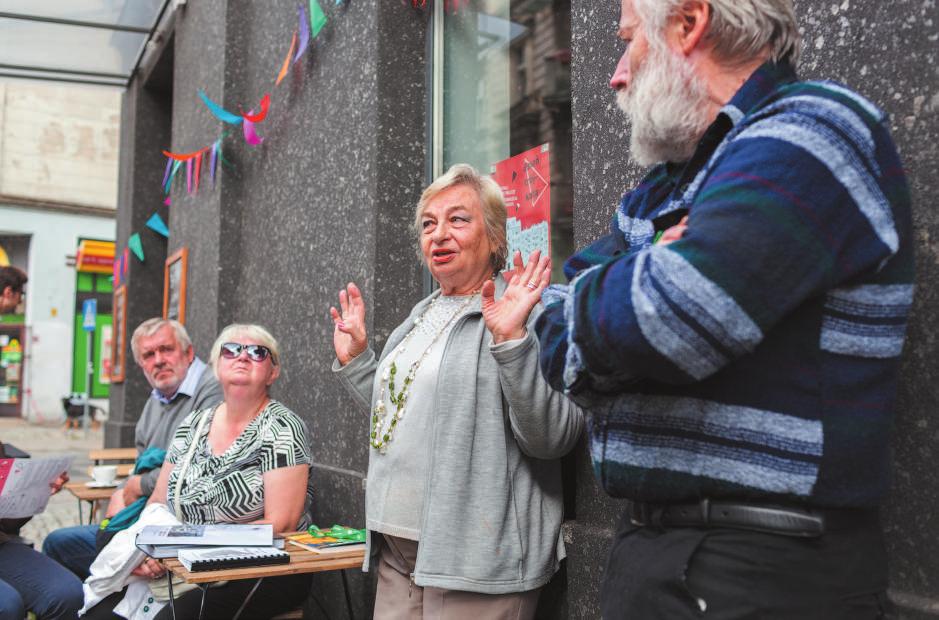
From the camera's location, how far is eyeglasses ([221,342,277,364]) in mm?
3896

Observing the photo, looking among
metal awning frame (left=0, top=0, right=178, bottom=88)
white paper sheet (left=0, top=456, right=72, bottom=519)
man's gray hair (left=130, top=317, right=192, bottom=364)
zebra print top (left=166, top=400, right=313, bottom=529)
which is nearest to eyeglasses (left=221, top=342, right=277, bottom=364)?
zebra print top (left=166, top=400, right=313, bottom=529)

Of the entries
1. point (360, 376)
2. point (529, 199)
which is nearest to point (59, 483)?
point (360, 376)

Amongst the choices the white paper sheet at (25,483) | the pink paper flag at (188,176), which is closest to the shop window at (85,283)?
the pink paper flag at (188,176)

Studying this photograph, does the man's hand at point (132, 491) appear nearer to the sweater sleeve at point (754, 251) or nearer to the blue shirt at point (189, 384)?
the blue shirt at point (189, 384)

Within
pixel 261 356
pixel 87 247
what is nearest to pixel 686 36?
pixel 261 356

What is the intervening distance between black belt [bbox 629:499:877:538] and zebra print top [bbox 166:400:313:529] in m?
2.47

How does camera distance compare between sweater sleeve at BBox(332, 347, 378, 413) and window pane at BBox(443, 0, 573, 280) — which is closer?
sweater sleeve at BBox(332, 347, 378, 413)

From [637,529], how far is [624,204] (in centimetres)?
66

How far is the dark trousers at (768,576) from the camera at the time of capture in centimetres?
124

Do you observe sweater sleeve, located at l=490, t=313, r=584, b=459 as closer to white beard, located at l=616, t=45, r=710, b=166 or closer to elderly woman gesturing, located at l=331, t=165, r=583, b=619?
elderly woman gesturing, located at l=331, t=165, r=583, b=619

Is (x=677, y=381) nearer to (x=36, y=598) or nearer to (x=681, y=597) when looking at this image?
(x=681, y=597)

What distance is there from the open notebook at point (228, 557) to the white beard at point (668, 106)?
2.04 metres

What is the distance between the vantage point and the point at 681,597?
1305mm

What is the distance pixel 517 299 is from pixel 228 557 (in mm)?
1473
